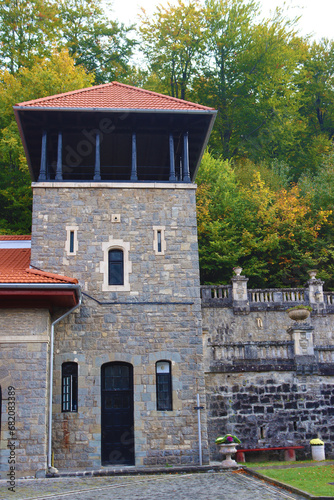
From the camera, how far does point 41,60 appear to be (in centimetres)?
3309

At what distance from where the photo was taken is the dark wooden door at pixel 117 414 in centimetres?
1588

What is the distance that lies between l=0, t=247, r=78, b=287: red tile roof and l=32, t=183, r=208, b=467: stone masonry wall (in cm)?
74

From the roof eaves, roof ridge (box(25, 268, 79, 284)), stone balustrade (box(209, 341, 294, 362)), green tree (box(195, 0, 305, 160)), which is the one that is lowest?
stone balustrade (box(209, 341, 294, 362))

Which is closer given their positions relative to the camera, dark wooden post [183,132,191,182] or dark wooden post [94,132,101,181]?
dark wooden post [94,132,101,181]

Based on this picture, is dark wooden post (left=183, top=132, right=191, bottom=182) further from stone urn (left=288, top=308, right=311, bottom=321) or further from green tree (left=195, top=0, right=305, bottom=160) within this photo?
green tree (left=195, top=0, right=305, bottom=160)

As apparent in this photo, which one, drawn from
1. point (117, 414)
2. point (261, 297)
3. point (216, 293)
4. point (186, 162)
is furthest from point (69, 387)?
point (261, 297)

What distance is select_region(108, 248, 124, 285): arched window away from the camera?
56.3 ft

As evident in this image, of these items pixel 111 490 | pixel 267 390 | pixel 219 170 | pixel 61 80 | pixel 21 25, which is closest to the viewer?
pixel 111 490

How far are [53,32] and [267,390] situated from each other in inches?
1118

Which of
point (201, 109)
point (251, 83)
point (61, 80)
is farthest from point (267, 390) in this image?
point (251, 83)

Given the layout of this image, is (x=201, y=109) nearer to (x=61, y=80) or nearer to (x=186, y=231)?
(x=186, y=231)

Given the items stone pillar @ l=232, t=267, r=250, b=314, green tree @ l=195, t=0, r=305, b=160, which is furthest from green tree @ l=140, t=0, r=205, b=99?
stone pillar @ l=232, t=267, r=250, b=314

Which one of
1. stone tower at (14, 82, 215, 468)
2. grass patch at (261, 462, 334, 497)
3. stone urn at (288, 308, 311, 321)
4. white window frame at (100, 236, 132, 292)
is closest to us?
grass patch at (261, 462, 334, 497)

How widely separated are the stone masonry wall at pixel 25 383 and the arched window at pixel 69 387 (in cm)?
130
